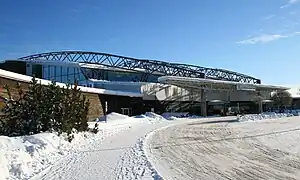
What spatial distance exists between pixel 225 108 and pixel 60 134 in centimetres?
6300

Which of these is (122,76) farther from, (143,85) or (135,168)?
(135,168)

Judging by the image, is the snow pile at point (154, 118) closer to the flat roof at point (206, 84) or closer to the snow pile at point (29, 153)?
the flat roof at point (206, 84)

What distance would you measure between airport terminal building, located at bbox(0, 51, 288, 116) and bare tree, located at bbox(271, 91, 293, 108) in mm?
2294

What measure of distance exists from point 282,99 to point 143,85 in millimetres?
39880

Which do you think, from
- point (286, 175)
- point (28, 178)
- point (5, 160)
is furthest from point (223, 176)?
point (5, 160)

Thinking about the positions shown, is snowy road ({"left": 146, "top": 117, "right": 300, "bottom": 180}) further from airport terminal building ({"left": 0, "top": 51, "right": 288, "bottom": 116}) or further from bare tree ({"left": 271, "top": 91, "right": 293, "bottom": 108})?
bare tree ({"left": 271, "top": 91, "right": 293, "bottom": 108})

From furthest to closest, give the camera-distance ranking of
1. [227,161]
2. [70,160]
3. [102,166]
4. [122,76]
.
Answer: [122,76] → [227,161] → [70,160] → [102,166]

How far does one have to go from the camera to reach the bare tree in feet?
280

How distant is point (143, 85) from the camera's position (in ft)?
201

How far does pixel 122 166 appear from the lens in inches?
439

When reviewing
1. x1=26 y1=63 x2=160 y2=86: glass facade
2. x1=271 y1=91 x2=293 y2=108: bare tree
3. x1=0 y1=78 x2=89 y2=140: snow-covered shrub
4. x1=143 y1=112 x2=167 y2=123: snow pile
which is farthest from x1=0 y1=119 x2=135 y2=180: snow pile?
x1=271 y1=91 x2=293 y2=108: bare tree

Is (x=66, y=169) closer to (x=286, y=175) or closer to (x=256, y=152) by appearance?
(x=286, y=175)

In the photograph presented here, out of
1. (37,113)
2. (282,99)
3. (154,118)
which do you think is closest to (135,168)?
(37,113)

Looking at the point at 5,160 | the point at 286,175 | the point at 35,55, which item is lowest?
the point at 286,175
